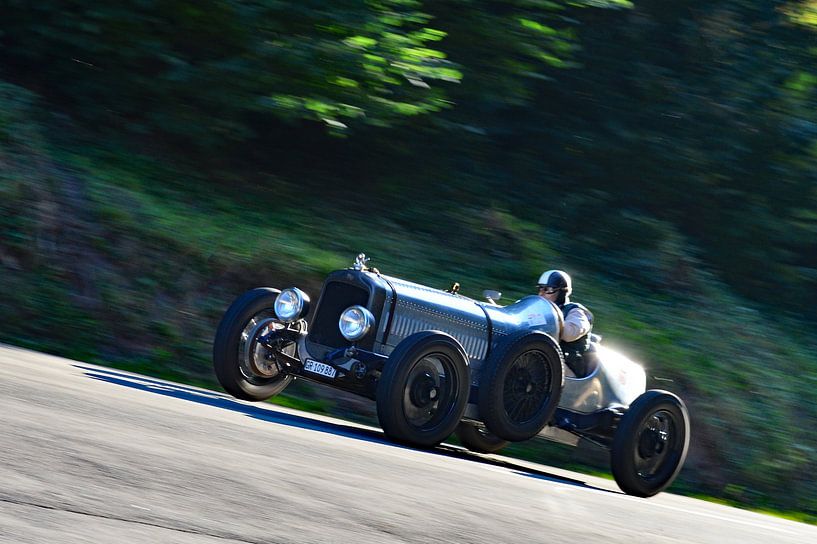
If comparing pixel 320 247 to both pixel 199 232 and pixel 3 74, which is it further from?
pixel 3 74

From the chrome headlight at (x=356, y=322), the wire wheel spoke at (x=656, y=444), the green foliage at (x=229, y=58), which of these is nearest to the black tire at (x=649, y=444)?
the wire wheel spoke at (x=656, y=444)

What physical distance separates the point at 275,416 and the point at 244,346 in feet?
3.25

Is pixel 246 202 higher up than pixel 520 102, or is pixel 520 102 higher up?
pixel 520 102

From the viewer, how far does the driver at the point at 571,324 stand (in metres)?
10.9

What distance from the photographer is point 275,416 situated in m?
9.53

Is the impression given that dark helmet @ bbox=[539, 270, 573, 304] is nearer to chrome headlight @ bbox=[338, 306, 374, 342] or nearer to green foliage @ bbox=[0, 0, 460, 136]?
chrome headlight @ bbox=[338, 306, 374, 342]

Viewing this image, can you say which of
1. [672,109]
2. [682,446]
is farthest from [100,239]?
[672,109]

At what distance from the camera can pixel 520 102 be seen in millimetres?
18391

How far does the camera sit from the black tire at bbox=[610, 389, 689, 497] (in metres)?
10.3

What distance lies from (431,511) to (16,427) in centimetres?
219

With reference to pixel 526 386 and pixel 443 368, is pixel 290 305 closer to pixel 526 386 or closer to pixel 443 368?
pixel 443 368

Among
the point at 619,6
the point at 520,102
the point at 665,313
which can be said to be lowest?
the point at 665,313

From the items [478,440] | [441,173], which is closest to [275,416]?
[478,440]

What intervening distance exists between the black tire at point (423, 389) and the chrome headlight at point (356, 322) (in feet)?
1.98
